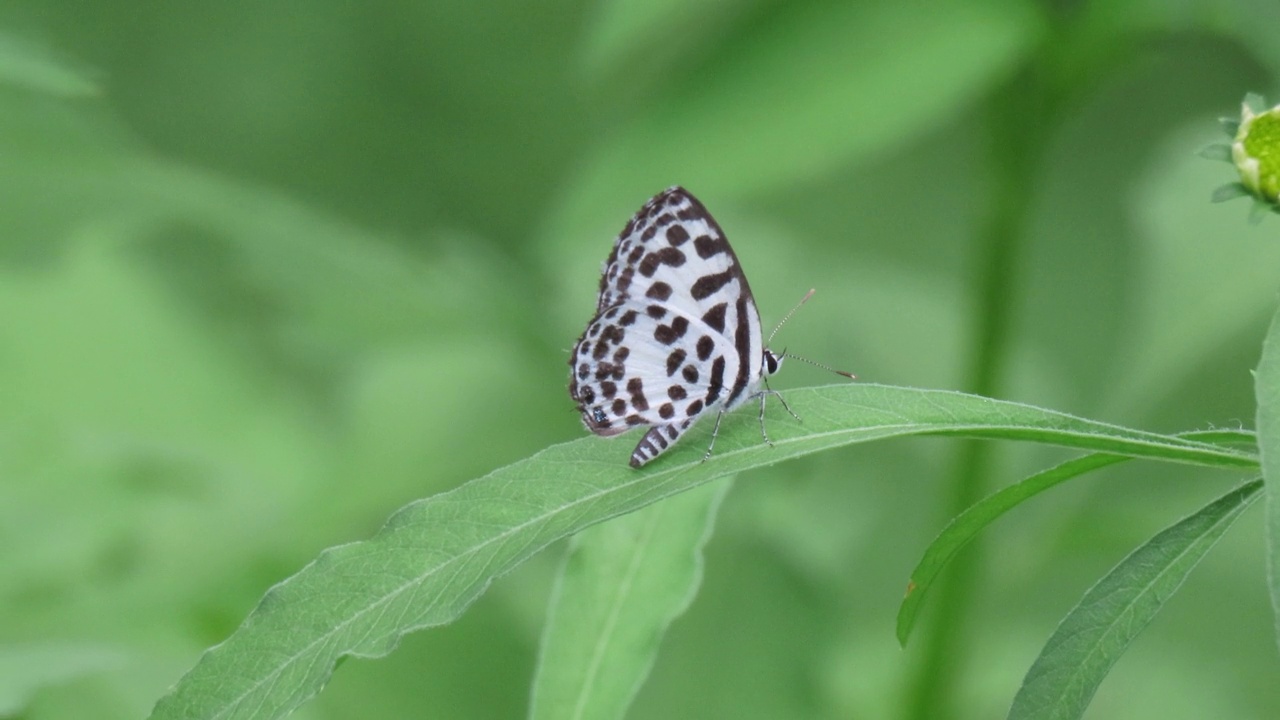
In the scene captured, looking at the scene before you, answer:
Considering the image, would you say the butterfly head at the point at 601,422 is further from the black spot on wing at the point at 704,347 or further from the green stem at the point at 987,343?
the green stem at the point at 987,343

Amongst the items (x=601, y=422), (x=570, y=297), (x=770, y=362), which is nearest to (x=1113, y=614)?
(x=601, y=422)

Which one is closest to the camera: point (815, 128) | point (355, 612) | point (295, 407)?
point (355, 612)

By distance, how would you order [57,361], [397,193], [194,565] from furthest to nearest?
[397,193] < [57,361] < [194,565]

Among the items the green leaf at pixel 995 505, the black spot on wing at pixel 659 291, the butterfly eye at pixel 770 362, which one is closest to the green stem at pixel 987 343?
the butterfly eye at pixel 770 362

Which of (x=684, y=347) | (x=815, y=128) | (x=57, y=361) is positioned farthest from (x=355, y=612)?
(x=57, y=361)

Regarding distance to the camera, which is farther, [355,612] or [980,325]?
[980,325]

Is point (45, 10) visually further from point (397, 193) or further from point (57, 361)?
point (57, 361)
